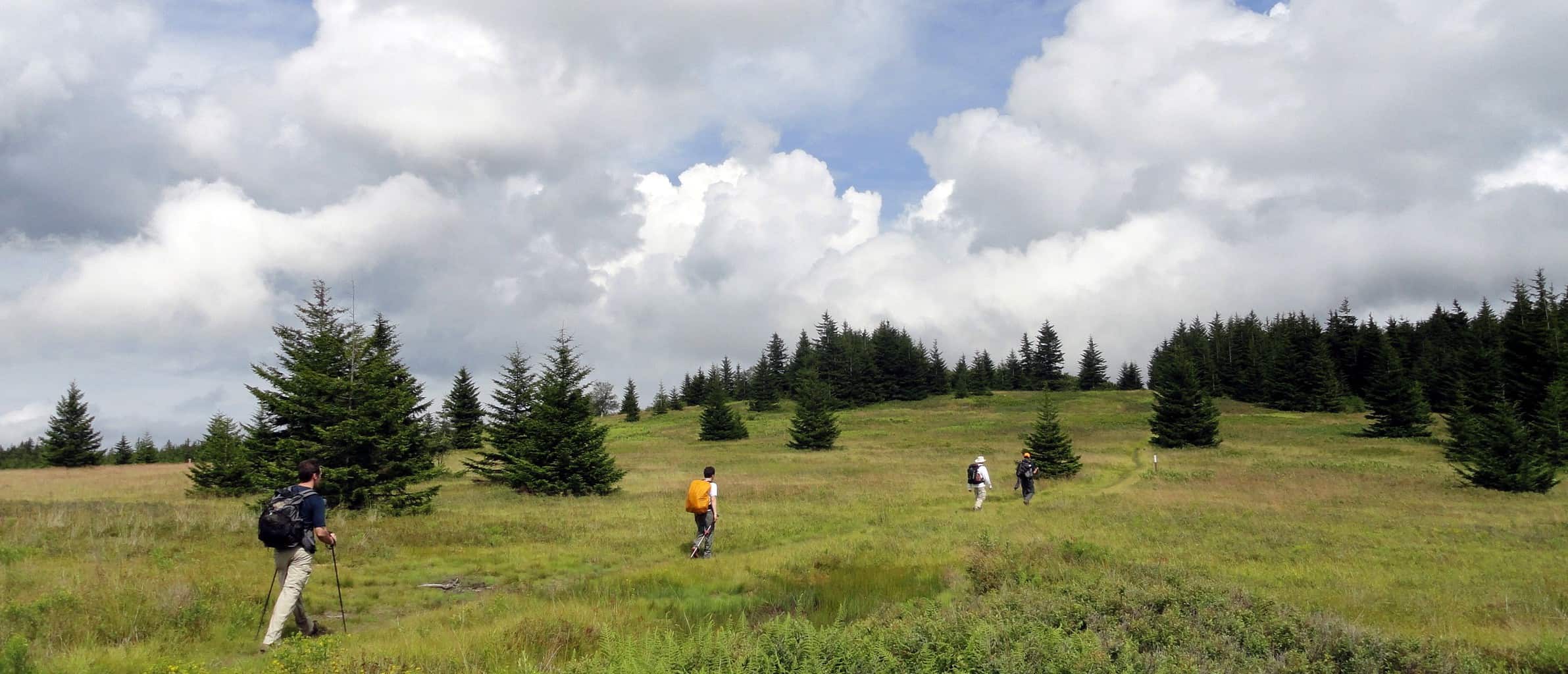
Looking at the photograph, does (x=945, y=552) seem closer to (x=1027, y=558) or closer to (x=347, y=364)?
(x=1027, y=558)

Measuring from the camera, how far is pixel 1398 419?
58.2 meters

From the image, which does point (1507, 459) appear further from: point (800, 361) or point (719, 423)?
point (800, 361)

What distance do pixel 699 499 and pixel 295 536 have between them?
7.57 m

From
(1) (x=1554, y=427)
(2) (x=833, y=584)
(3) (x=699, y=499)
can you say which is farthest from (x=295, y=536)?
(1) (x=1554, y=427)

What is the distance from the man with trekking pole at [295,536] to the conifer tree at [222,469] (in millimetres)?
26130

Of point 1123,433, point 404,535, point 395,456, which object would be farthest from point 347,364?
point 1123,433

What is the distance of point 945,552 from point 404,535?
11692mm

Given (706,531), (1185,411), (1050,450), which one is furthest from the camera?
(1185,411)

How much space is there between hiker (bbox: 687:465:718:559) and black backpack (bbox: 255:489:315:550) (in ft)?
24.0

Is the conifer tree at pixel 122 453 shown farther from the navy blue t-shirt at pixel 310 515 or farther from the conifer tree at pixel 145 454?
the navy blue t-shirt at pixel 310 515

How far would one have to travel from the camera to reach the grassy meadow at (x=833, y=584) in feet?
22.6

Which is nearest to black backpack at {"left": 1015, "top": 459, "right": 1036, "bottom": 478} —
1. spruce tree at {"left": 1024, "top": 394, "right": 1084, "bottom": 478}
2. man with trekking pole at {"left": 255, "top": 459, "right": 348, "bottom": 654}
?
spruce tree at {"left": 1024, "top": 394, "right": 1084, "bottom": 478}

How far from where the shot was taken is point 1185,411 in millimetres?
54406

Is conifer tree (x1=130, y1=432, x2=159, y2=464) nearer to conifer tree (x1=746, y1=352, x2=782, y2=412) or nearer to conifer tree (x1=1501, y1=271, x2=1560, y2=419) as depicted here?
conifer tree (x1=746, y1=352, x2=782, y2=412)
